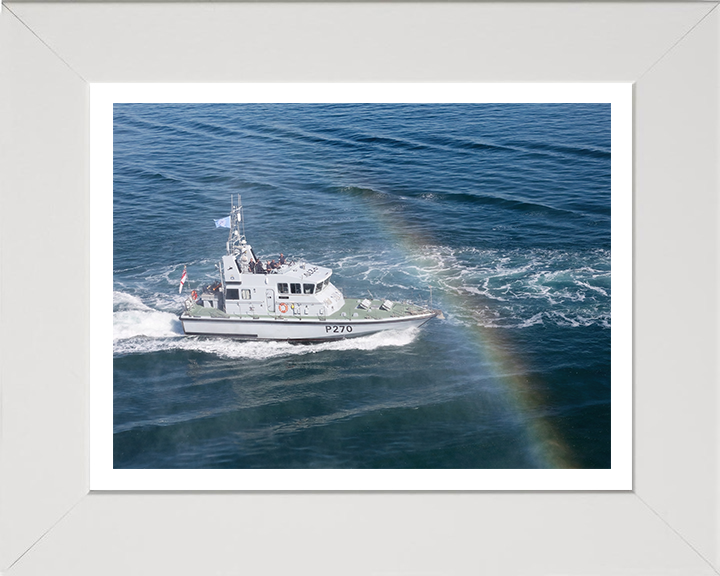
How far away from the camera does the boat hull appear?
7.11m

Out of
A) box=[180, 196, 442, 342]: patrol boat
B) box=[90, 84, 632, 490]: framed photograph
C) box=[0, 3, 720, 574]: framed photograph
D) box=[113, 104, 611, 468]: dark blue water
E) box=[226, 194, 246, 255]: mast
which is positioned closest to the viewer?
box=[0, 3, 720, 574]: framed photograph

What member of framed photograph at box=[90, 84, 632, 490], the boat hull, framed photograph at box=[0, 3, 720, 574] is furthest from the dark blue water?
framed photograph at box=[0, 3, 720, 574]

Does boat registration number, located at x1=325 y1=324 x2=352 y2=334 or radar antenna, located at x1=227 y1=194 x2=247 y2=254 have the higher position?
radar antenna, located at x1=227 y1=194 x2=247 y2=254

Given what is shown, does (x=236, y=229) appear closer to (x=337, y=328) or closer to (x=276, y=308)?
(x=276, y=308)

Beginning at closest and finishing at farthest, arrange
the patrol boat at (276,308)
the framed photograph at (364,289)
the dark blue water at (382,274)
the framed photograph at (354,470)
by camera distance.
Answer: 1. the framed photograph at (354,470)
2. the framed photograph at (364,289)
3. the dark blue water at (382,274)
4. the patrol boat at (276,308)

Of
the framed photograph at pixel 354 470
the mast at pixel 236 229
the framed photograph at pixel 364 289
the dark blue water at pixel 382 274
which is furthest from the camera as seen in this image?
the mast at pixel 236 229

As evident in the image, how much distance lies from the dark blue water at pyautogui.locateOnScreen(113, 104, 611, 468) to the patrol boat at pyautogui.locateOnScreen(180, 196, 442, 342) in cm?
19

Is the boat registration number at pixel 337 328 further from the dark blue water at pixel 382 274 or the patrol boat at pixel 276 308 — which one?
the dark blue water at pixel 382 274

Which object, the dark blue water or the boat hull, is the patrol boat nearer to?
the boat hull

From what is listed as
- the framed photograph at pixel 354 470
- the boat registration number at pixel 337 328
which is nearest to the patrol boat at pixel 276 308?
the boat registration number at pixel 337 328

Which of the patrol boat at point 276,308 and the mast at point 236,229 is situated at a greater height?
the mast at point 236,229

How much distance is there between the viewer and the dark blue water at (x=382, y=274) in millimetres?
5738
